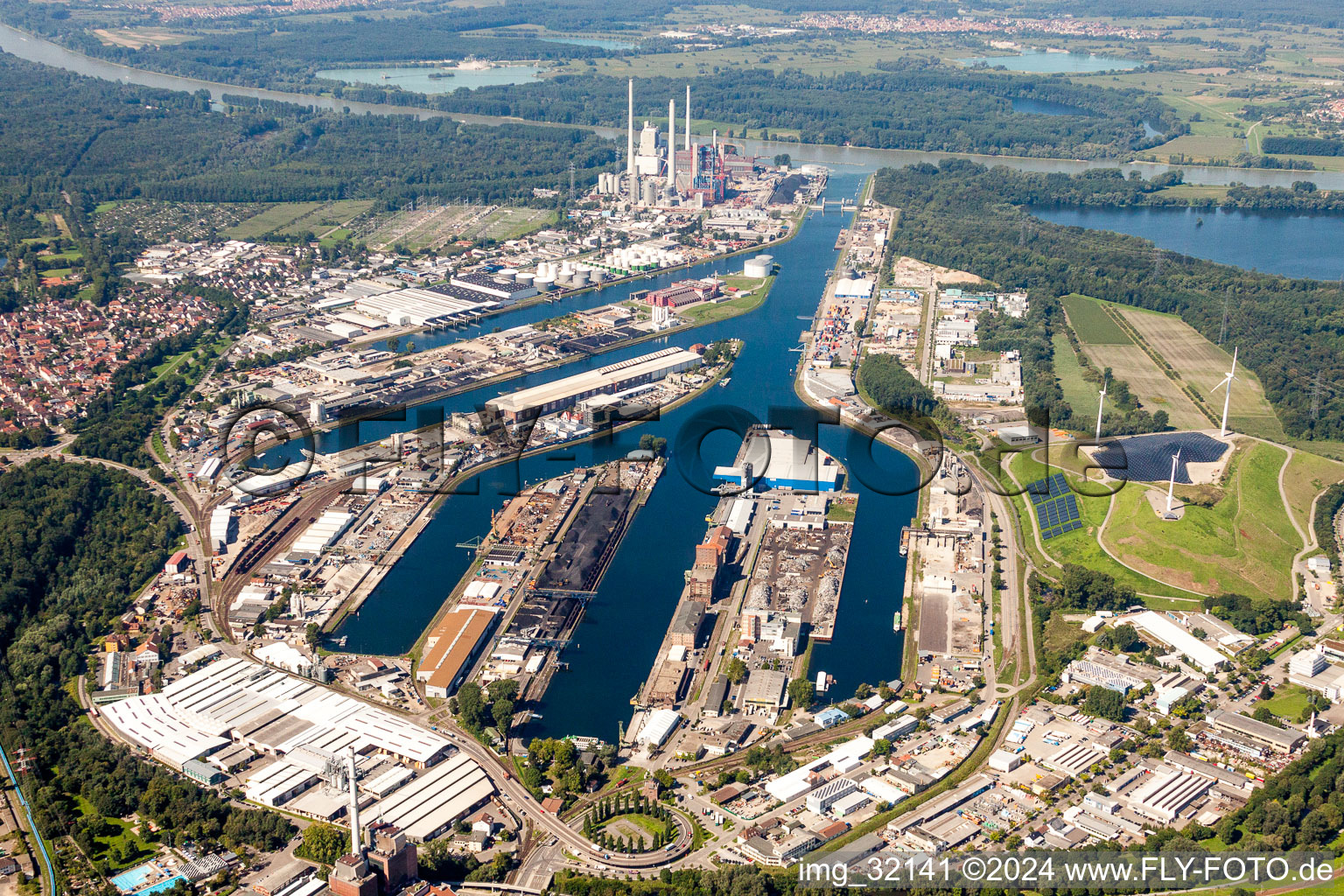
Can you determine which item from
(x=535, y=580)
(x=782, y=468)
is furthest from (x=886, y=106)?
(x=535, y=580)

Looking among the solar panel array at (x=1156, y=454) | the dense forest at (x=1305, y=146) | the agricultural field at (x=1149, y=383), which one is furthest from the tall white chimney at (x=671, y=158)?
the solar panel array at (x=1156, y=454)

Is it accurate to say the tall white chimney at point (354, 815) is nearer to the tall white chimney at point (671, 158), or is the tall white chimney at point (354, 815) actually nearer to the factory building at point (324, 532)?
the factory building at point (324, 532)

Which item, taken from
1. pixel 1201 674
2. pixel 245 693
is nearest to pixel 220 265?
pixel 245 693

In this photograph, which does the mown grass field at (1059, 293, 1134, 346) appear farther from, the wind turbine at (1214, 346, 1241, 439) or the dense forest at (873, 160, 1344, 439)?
the wind turbine at (1214, 346, 1241, 439)

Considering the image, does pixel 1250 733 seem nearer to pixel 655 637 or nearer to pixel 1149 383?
pixel 655 637

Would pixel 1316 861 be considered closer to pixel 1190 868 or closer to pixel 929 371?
pixel 1190 868
